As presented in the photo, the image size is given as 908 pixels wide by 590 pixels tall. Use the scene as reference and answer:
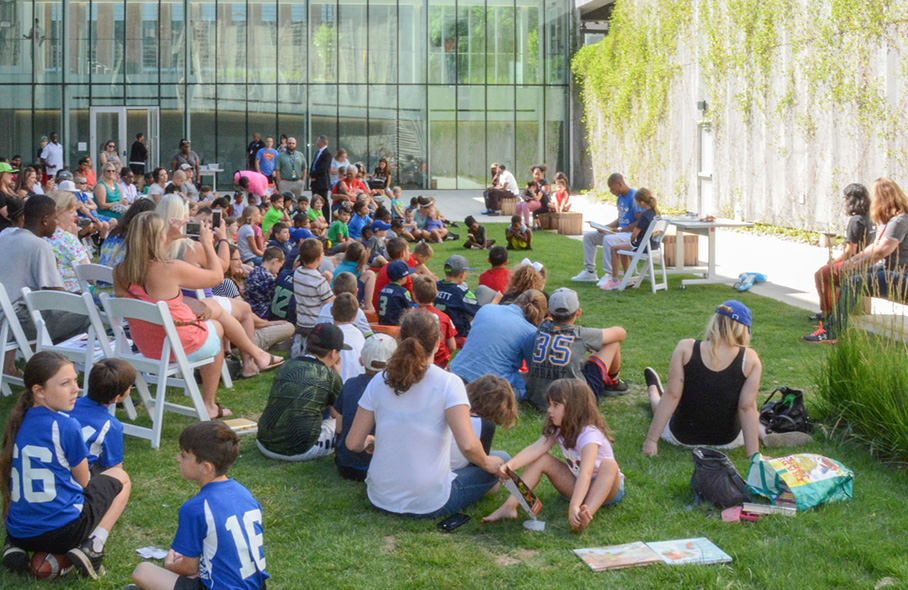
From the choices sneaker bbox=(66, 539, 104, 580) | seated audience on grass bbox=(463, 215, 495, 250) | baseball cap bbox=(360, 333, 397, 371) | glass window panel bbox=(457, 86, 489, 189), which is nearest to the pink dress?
baseball cap bbox=(360, 333, 397, 371)

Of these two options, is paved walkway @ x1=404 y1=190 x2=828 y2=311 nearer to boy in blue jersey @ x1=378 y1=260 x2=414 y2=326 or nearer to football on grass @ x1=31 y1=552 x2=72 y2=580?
boy in blue jersey @ x1=378 y1=260 x2=414 y2=326

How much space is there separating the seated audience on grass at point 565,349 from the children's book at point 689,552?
1.92 m

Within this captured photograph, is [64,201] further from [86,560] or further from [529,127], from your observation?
[529,127]

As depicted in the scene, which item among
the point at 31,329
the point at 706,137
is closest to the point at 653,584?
the point at 31,329

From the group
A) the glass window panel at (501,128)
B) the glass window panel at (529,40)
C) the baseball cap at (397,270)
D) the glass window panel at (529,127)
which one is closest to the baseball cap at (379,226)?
the baseball cap at (397,270)

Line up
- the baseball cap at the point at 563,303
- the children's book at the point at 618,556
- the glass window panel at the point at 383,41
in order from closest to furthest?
1. the children's book at the point at 618,556
2. the baseball cap at the point at 563,303
3. the glass window panel at the point at 383,41

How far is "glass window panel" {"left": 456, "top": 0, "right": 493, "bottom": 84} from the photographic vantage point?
3397cm

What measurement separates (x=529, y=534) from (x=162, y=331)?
293cm

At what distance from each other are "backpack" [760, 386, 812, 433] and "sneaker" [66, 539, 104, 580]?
4037mm

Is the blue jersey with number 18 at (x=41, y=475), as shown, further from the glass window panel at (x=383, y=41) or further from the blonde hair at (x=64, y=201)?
the glass window panel at (x=383, y=41)

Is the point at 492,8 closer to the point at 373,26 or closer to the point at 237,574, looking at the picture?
the point at 373,26

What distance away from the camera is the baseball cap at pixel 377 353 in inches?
209

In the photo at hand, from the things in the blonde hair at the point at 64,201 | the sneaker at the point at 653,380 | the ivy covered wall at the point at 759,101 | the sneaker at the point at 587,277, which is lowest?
the sneaker at the point at 653,380

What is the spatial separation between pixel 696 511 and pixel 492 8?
102 feet
